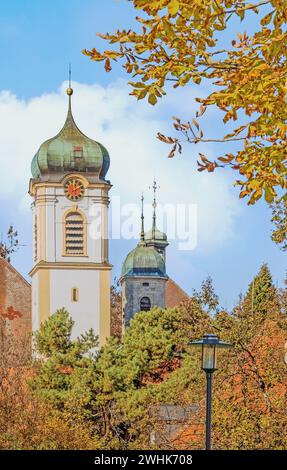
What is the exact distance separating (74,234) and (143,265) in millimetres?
6344

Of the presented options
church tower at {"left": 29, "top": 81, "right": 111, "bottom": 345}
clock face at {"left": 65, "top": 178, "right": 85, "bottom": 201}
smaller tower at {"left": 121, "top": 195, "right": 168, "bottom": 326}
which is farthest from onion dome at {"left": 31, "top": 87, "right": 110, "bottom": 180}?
smaller tower at {"left": 121, "top": 195, "right": 168, "bottom": 326}

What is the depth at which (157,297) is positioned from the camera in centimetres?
6719

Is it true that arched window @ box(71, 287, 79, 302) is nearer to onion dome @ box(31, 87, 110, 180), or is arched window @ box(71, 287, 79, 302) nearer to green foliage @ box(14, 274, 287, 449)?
onion dome @ box(31, 87, 110, 180)

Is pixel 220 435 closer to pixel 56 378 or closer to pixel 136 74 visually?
pixel 136 74

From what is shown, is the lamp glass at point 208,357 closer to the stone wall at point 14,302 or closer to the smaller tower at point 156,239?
the stone wall at point 14,302

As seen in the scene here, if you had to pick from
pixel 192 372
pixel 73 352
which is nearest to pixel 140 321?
pixel 73 352

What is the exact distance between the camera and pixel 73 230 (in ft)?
207

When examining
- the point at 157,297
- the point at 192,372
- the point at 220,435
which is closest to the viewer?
the point at 220,435

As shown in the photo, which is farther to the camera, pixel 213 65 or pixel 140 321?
pixel 140 321

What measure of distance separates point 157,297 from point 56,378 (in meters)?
27.8

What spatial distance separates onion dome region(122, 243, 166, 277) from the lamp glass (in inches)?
2025

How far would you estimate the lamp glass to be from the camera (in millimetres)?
16047

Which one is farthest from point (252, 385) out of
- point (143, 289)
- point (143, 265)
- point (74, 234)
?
point (143, 265)

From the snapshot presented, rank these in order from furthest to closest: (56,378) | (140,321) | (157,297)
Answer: (157,297) < (140,321) < (56,378)
